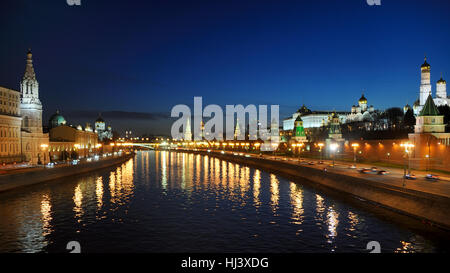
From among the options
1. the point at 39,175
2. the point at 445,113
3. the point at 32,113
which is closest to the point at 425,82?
the point at 445,113

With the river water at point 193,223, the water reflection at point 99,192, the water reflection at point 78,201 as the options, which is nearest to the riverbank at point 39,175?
the river water at point 193,223

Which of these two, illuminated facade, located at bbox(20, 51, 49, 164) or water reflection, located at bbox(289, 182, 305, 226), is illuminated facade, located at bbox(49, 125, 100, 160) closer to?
illuminated facade, located at bbox(20, 51, 49, 164)

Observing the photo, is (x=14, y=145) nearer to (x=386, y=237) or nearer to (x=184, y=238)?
(x=184, y=238)

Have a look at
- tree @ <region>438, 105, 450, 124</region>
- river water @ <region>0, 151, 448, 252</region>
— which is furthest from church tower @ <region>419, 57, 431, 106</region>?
river water @ <region>0, 151, 448, 252</region>

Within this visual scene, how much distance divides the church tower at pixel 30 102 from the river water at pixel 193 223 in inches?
1289

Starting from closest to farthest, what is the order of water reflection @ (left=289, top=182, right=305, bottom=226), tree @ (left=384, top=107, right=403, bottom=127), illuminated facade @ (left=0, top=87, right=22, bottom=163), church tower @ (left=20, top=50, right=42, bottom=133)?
water reflection @ (left=289, top=182, right=305, bottom=226) → illuminated facade @ (left=0, top=87, right=22, bottom=163) → church tower @ (left=20, top=50, right=42, bottom=133) → tree @ (left=384, top=107, right=403, bottom=127)

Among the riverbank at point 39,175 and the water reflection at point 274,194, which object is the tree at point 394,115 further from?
the riverbank at point 39,175

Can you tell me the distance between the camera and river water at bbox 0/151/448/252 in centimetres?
1941

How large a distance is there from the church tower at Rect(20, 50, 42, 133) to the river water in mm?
32742

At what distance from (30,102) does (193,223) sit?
180ft

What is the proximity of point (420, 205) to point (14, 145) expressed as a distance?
54.7 meters

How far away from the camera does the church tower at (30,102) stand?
6681cm

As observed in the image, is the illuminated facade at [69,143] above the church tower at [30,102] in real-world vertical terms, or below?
below
